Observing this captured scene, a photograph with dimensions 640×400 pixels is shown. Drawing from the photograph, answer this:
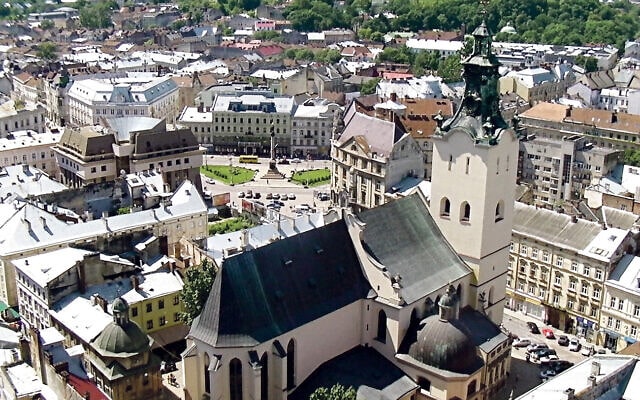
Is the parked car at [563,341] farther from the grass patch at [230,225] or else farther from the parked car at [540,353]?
the grass patch at [230,225]

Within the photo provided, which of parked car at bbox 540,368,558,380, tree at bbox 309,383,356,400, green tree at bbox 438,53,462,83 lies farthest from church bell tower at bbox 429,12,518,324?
green tree at bbox 438,53,462,83

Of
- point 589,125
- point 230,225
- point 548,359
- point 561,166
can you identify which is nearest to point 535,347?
point 548,359

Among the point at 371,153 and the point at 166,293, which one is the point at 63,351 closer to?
the point at 166,293

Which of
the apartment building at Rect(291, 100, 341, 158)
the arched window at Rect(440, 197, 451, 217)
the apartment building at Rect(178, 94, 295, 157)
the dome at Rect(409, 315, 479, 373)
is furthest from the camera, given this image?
the apartment building at Rect(178, 94, 295, 157)

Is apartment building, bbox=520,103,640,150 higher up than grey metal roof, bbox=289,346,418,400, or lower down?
higher up

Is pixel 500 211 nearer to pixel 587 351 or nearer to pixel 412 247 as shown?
pixel 412 247

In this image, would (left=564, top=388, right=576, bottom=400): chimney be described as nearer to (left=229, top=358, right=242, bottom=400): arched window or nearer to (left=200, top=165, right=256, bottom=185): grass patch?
(left=229, top=358, right=242, bottom=400): arched window

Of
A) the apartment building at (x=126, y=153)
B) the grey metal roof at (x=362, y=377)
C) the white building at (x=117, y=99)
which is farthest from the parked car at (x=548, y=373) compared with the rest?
the white building at (x=117, y=99)
